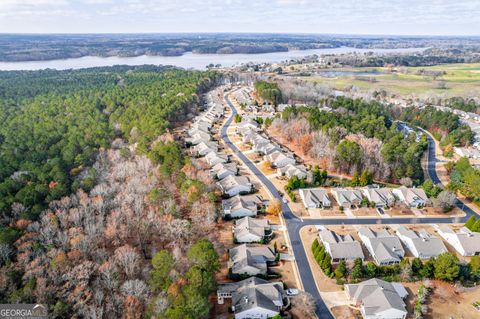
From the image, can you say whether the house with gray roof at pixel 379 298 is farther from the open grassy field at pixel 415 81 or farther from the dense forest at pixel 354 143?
the open grassy field at pixel 415 81

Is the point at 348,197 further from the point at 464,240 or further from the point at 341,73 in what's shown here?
the point at 341,73

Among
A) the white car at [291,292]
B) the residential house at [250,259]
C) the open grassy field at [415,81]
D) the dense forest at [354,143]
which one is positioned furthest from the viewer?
the open grassy field at [415,81]

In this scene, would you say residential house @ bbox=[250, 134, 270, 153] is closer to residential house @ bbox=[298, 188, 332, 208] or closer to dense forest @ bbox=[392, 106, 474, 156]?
residential house @ bbox=[298, 188, 332, 208]

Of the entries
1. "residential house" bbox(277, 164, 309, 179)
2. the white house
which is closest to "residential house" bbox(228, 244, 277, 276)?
the white house

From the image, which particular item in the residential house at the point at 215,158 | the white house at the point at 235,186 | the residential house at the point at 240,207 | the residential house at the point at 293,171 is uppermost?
the residential house at the point at 215,158

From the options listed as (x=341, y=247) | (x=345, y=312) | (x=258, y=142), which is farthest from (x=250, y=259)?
(x=258, y=142)

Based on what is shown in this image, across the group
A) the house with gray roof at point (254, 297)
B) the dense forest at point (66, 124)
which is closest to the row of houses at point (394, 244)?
the house with gray roof at point (254, 297)
